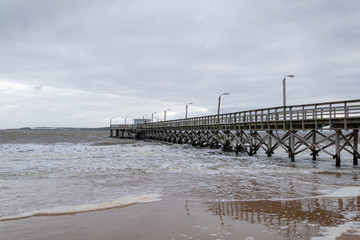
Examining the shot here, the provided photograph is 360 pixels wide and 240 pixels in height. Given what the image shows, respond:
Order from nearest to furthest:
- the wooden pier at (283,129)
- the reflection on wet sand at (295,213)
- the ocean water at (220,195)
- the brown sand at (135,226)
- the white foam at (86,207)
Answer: the brown sand at (135,226) < the reflection on wet sand at (295,213) < the ocean water at (220,195) < the white foam at (86,207) < the wooden pier at (283,129)

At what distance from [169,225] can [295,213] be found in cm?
284

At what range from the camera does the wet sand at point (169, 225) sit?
4.89 metres

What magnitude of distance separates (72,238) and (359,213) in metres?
5.93

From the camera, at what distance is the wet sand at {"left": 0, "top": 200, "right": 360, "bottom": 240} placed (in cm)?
489

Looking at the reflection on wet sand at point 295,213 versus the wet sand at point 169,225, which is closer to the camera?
the wet sand at point 169,225

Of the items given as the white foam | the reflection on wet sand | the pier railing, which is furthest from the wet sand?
the pier railing

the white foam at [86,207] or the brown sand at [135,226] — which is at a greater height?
the brown sand at [135,226]

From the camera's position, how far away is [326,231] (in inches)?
200

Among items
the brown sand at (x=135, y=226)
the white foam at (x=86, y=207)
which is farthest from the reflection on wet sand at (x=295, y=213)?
the white foam at (x=86, y=207)

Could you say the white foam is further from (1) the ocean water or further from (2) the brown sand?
(2) the brown sand

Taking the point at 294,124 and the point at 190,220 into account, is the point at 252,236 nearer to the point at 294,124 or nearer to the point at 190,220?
the point at 190,220

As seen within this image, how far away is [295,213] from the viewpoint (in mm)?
6215

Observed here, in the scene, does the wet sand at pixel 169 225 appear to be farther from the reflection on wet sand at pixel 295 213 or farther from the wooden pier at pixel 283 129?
the wooden pier at pixel 283 129

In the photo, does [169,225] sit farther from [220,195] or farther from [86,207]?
[220,195]
